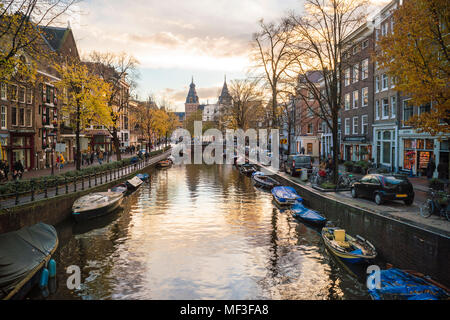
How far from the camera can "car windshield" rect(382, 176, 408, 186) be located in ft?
58.3

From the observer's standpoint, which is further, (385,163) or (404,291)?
(385,163)

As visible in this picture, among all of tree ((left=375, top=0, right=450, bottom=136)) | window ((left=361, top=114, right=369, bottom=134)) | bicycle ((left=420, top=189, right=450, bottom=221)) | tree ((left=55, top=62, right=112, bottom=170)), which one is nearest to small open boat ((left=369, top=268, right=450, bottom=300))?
bicycle ((left=420, top=189, right=450, bottom=221))

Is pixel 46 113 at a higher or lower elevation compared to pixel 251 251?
higher

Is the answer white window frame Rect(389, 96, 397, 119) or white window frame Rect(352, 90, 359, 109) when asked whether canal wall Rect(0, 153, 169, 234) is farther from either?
white window frame Rect(352, 90, 359, 109)

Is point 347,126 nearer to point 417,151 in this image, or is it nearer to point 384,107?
point 384,107

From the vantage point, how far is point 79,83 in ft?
107

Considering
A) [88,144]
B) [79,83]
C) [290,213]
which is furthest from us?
[88,144]

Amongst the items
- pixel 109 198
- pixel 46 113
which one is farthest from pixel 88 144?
pixel 109 198

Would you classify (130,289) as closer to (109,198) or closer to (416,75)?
(109,198)

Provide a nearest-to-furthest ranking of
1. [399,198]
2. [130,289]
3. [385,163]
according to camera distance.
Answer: [130,289]
[399,198]
[385,163]

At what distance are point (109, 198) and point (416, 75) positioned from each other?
20.3m

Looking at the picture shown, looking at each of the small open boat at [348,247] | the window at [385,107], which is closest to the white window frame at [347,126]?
the window at [385,107]

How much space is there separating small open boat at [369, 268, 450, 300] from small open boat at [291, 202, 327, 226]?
821 centimetres

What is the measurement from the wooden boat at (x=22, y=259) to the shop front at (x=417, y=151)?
28132 millimetres
